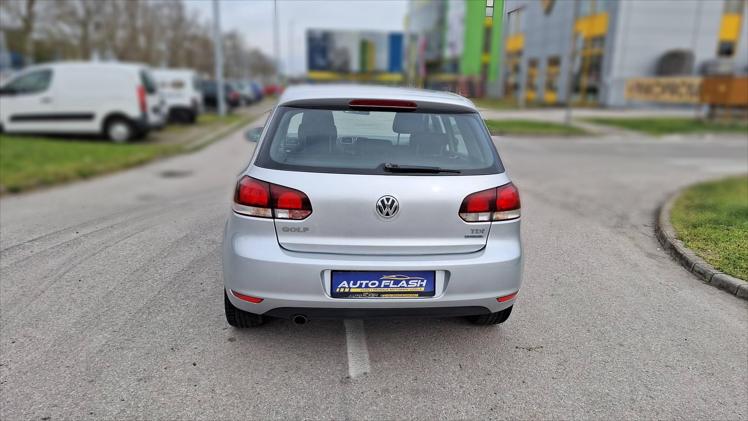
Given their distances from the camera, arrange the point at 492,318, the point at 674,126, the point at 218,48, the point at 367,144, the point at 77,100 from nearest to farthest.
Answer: the point at 367,144, the point at 492,318, the point at 77,100, the point at 674,126, the point at 218,48

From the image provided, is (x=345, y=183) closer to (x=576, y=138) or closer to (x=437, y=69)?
(x=576, y=138)

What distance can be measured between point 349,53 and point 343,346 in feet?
178

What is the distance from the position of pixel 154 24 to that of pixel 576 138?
100 feet

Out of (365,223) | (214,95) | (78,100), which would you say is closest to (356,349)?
(365,223)

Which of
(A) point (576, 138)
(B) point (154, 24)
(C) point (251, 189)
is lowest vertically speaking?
(A) point (576, 138)

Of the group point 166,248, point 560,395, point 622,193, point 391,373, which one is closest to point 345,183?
point 391,373

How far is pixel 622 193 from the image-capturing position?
343 inches

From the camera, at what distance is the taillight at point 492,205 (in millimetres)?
3057

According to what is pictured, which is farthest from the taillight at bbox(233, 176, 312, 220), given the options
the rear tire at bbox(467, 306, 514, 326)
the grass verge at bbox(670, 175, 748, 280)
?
the grass verge at bbox(670, 175, 748, 280)

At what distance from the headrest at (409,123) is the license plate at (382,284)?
2.83 ft

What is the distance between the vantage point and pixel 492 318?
3.62 m

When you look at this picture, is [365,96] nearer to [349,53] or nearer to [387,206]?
[387,206]

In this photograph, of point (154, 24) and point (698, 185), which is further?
point (154, 24)

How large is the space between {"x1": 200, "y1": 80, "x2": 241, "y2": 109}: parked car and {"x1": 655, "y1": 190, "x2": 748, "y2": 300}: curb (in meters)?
24.9
